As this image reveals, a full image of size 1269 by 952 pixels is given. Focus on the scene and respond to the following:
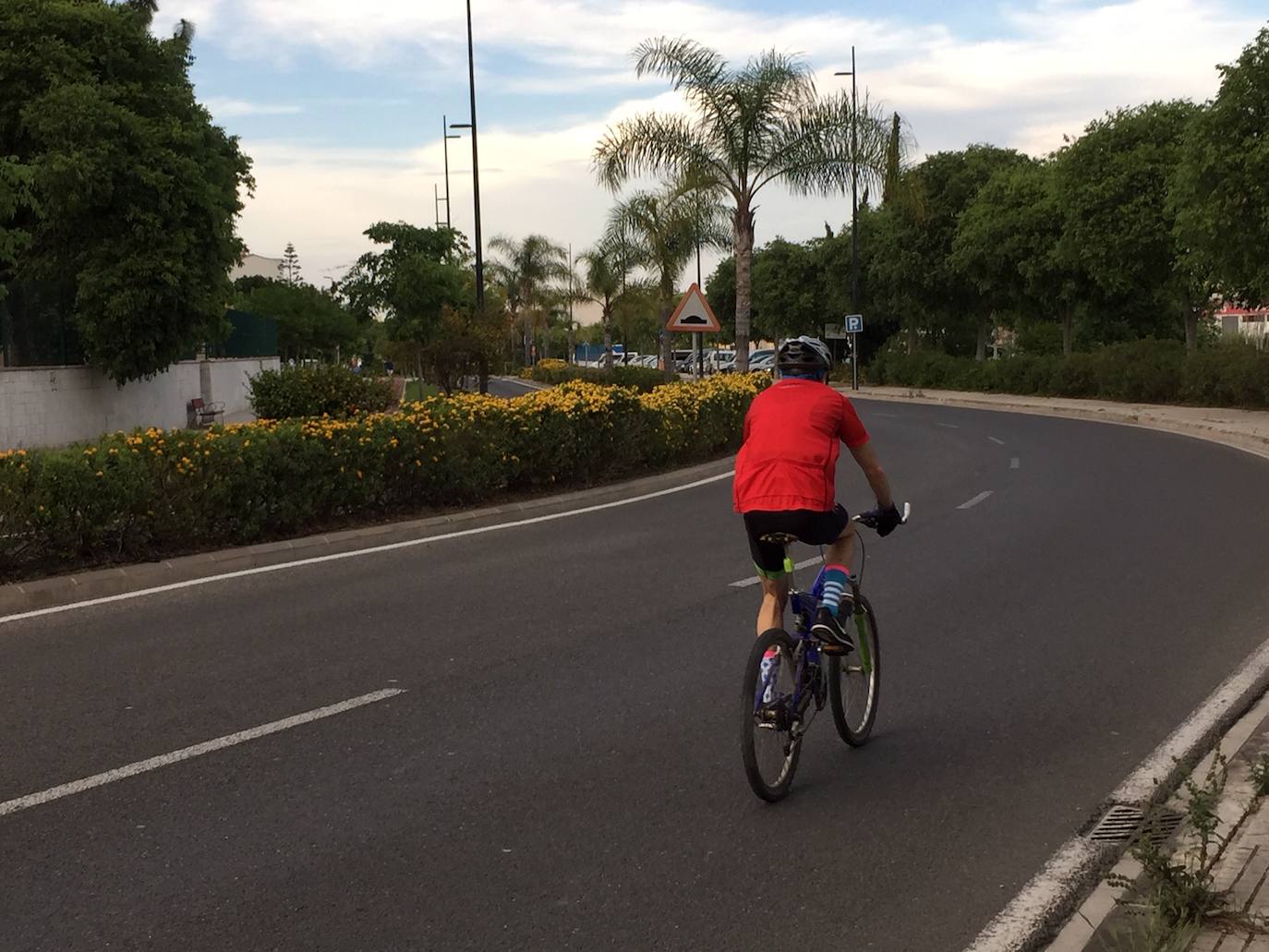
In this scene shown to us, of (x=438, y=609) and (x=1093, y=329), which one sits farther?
(x=1093, y=329)

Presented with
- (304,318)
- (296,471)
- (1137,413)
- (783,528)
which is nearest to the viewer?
(783,528)

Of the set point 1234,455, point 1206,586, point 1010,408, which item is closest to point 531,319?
point 1010,408

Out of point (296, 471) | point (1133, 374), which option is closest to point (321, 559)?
point (296, 471)

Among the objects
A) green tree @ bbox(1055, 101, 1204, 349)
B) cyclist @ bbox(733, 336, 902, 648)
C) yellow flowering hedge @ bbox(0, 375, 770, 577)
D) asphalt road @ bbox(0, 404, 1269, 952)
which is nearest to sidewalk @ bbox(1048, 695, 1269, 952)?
asphalt road @ bbox(0, 404, 1269, 952)

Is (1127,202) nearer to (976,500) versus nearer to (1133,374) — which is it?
(1133,374)

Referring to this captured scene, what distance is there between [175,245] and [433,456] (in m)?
15.6

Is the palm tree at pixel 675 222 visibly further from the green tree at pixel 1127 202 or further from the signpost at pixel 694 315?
the green tree at pixel 1127 202

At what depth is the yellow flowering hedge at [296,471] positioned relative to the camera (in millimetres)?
9805

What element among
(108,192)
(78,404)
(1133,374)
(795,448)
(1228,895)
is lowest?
(1228,895)

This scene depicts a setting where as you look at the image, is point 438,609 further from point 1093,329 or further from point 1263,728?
point 1093,329

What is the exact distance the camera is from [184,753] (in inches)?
224

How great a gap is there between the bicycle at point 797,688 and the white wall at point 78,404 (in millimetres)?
21508

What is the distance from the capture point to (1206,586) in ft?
30.9

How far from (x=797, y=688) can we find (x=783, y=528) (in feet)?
2.08
